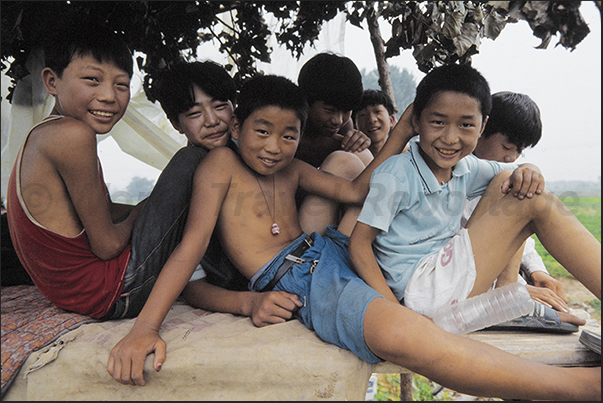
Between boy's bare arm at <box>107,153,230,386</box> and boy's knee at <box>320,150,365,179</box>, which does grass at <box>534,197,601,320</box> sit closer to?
boy's knee at <box>320,150,365,179</box>

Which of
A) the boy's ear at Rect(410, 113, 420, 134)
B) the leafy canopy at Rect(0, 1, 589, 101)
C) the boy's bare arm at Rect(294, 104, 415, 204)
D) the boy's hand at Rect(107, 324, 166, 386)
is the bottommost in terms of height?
the boy's hand at Rect(107, 324, 166, 386)

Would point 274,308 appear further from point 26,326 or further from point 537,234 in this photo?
point 537,234

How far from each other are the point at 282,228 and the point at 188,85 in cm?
76

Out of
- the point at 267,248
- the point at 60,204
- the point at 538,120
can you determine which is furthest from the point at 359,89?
the point at 60,204

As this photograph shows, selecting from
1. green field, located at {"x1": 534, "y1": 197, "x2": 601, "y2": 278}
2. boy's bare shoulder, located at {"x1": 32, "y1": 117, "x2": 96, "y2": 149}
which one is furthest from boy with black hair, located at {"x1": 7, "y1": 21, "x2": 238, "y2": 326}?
green field, located at {"x1": 534, "y1": 197, "x2": 601, "y2": 278}

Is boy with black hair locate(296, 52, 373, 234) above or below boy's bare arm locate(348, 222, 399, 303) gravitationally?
above

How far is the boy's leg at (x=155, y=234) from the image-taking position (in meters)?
1.59

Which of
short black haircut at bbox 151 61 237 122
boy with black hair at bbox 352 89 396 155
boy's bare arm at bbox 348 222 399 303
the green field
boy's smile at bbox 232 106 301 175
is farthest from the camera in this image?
the green field

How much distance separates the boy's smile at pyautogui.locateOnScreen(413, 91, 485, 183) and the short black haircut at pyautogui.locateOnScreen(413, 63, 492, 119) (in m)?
0.02

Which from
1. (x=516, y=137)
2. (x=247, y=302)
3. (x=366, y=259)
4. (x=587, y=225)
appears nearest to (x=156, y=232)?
(x=247, y=302)

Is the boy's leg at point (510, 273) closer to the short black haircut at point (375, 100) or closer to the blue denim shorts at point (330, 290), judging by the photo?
the blue denim shorts at point (330, 290)

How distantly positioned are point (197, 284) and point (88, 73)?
3.01ft

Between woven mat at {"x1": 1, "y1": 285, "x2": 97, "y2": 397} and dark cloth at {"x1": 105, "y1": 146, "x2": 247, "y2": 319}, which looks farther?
dark cloth at {"x1": 105, "y1": 146, "x2": 247, "y2": 319}

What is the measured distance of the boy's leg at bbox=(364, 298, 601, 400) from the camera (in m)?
1.19
